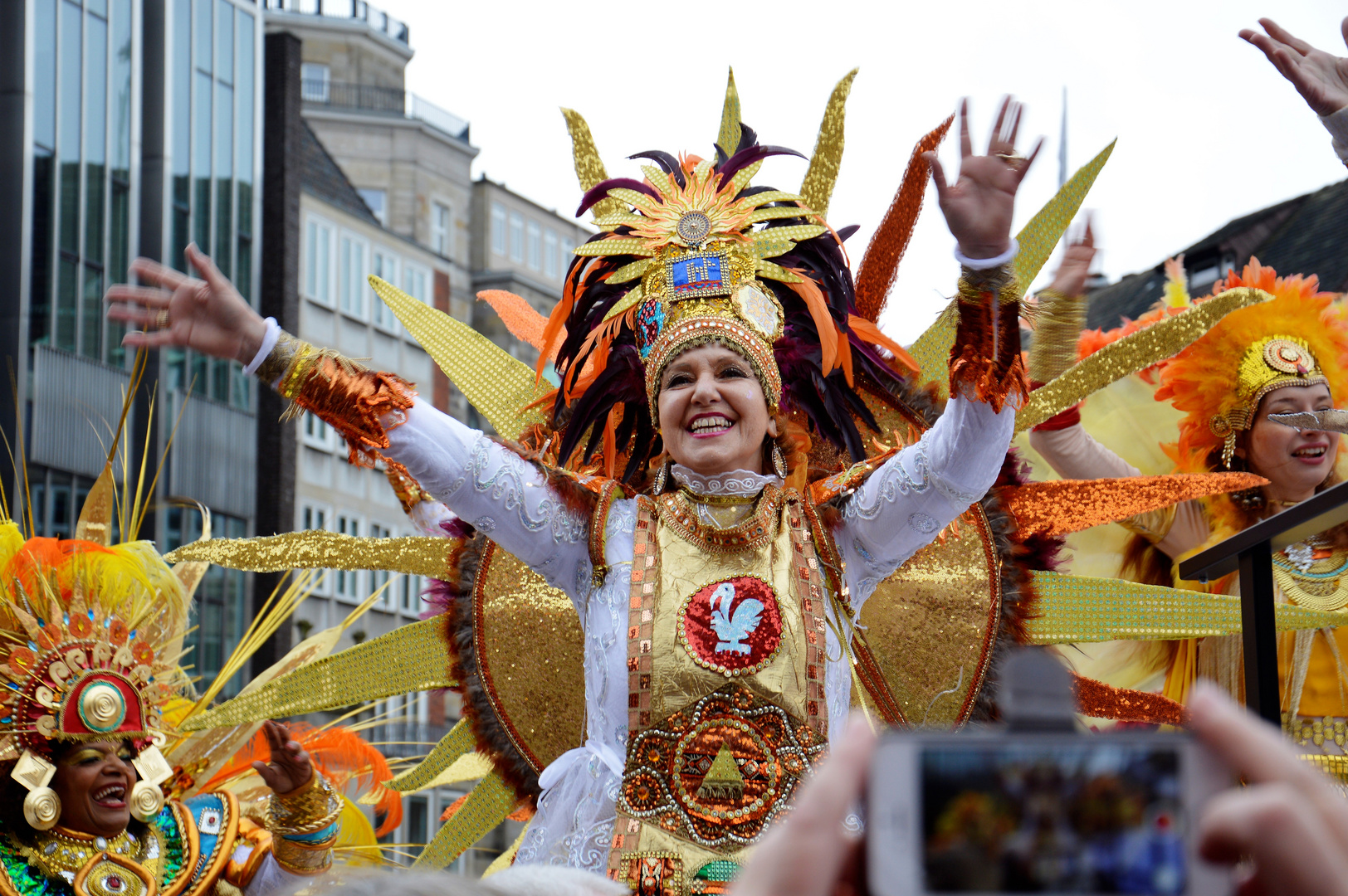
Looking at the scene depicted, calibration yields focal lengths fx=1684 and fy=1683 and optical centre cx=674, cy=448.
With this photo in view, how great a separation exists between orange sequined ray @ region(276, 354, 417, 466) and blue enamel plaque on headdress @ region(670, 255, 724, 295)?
2.18ft

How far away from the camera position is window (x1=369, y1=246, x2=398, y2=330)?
24938 mm

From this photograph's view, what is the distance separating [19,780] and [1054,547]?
9.31ft

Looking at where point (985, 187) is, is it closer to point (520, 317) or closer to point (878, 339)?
point (878, 339)

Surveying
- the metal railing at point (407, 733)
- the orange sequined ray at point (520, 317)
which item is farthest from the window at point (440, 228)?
the orange sequined ray at point (520, 317)

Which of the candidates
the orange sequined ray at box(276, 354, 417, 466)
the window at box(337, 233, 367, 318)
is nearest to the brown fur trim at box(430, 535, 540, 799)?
the orange sequined ray at box(276, 354, 417, 466)

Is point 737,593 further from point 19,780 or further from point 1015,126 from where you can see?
point 19,780

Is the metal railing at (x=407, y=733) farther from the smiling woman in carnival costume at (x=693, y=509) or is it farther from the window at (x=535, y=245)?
the smiling woman in carnival costume at (x=693, y=509)

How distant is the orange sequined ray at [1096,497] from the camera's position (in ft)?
13.0

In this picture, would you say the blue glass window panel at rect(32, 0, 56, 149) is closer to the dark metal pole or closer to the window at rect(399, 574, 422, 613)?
the window at rect(399, 574, 422, 613)

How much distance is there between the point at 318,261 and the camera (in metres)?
23.5

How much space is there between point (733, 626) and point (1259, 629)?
3.27 ft

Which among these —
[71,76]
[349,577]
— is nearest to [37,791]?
[71,76]

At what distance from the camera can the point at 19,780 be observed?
4.60 metres

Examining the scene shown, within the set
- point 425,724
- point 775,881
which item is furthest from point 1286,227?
point 775,881
